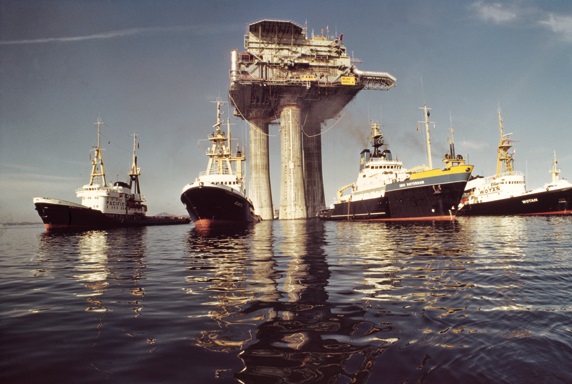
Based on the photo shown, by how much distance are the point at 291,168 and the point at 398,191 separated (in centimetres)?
3240

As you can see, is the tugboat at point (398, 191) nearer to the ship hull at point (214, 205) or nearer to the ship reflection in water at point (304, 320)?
the ship hull at point (214, 205)

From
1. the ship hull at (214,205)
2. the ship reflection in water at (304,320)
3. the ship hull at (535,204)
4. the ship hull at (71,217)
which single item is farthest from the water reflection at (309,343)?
the ship hull at (535,204)

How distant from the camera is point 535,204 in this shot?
52062 mm

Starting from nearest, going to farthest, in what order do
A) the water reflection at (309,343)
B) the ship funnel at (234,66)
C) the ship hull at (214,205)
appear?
the water reflection at (309,343) → the ship hull at (214,205) → the ship funnel at (234,66)

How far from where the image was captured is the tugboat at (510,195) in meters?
49.7

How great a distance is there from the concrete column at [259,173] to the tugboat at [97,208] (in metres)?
23.9

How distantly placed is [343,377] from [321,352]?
23.9 inches

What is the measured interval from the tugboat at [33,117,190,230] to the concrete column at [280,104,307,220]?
1160 inches

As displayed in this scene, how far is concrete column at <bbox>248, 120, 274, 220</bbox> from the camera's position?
83.0 meters

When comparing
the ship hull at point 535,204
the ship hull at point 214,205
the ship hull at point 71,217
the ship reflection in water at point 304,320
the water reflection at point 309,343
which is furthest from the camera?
the ship hull at point 535,204

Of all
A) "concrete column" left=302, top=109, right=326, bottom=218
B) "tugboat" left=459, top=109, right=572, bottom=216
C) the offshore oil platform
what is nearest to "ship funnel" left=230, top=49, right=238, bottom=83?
the offshore oil platform

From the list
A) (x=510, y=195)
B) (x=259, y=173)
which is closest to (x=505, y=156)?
(x=510, y=195)

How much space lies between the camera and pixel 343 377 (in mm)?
3270

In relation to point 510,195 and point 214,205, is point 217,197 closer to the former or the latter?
point 214,205
